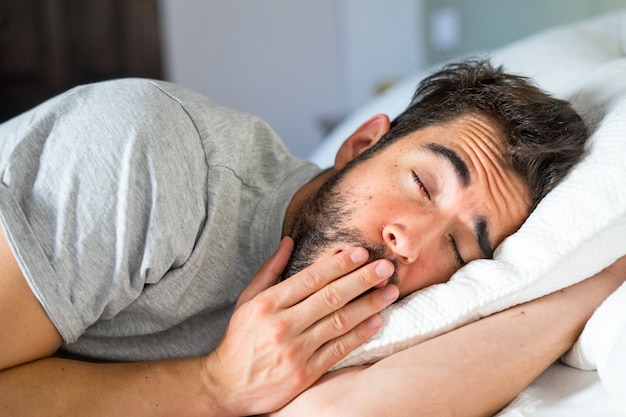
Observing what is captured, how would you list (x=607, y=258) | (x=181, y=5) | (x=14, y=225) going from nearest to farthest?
(x=14, y=225), (x=607, y=258), (x=181, y=5)

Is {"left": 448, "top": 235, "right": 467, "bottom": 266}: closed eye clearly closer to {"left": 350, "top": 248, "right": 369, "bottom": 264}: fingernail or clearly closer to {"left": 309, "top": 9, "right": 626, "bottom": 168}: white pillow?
{"left": 350, "top": 248, "right": 369, "bottom": 264}: fingernail

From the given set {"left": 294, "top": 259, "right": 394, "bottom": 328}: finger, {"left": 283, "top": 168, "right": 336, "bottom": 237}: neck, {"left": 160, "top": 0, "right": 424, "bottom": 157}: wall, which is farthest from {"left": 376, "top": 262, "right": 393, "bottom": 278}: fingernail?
{"left": 160, "top": 0, "right": 424, "bottom": 157}: wall

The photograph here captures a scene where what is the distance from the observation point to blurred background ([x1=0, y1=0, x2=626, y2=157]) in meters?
3.03

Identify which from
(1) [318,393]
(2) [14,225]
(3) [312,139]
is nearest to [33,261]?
(2) [14,225]

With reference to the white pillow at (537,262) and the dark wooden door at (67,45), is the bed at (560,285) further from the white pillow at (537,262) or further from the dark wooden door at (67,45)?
the dark wooden door at (67,45)

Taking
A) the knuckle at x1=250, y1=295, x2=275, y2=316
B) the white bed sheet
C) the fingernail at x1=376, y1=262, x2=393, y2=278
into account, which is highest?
the fingernail at x1=376, y1=262, x2=393, y2=278

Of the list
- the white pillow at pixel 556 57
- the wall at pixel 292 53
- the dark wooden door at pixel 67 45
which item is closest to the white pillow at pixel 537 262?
the white pillow at pixel 556 57

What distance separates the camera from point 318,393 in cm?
94

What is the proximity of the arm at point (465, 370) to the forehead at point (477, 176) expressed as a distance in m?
0.13

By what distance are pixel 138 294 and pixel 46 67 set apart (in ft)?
7.67

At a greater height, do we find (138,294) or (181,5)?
(181,5)

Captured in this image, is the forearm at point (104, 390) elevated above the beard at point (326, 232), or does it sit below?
below

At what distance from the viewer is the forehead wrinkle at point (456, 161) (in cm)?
106

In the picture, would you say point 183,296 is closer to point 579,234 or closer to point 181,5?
point 579,234
